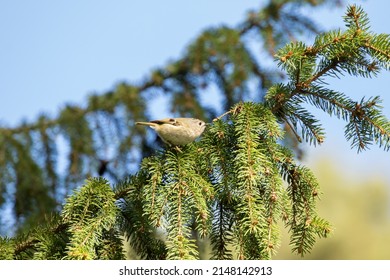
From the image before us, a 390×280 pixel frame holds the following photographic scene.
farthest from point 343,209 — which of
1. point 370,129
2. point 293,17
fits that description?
point 370,129

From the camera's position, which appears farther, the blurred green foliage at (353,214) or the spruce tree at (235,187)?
the blurred green foliage at (353,214)

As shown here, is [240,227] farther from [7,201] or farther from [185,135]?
[7,201]

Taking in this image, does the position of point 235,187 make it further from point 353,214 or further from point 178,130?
point 353,214

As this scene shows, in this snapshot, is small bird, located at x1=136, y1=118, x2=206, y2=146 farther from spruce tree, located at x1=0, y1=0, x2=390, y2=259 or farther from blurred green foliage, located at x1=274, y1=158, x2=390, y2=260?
blurred green foliage, located at x1=274, y1=158, x2=390, y2=260

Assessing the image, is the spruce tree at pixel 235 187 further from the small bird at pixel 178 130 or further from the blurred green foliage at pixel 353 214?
the blurred green foliage at pixel 353 214

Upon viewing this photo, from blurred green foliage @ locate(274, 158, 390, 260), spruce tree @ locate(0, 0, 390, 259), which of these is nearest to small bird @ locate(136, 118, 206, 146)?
spruce tree @ locate(0, 0, 390, 259)

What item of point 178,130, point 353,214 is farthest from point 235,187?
point 353,214

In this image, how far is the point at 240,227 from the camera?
182cm

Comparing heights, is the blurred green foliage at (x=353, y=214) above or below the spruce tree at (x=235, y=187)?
above

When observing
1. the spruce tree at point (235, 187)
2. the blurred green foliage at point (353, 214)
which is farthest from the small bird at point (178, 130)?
the blurred green foliage at point (353, 214)

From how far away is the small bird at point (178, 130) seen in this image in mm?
1962

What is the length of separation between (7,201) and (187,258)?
5.47ft

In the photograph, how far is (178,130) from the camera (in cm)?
197

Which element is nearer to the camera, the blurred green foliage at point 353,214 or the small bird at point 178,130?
the small bird at point 178,130
